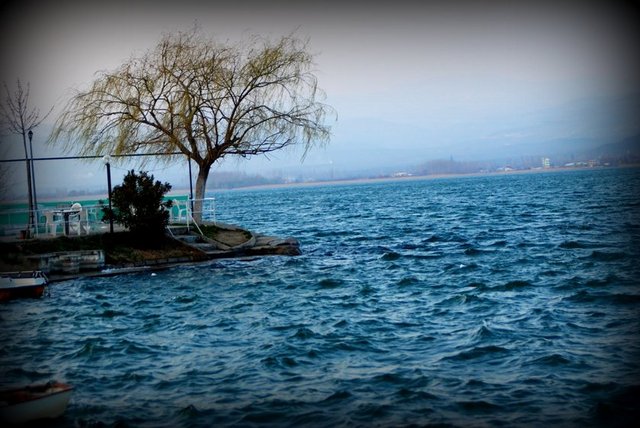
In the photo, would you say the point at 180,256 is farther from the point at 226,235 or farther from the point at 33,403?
the point at 33,403

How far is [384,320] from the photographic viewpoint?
13.8m

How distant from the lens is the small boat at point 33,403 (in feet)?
24.4

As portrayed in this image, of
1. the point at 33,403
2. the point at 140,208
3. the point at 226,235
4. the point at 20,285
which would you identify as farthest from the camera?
the point at 226,235

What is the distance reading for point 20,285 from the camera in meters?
16.6

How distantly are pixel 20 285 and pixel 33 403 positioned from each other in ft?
32.1

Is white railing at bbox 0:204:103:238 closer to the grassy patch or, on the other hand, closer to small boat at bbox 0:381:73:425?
the grassy patch

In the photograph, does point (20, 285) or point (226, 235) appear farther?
point (226, 235)

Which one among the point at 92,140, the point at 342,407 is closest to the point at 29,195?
the point at 92,140

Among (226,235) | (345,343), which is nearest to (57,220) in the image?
(226,235)

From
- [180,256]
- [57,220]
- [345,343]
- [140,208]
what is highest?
A: [140,208]

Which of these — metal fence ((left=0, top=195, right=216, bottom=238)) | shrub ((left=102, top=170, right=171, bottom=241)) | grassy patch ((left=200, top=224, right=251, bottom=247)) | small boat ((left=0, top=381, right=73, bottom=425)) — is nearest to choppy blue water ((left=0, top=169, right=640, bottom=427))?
small boat ((left=0, top=381, right=73, bottom=425))

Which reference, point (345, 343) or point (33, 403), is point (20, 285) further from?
point (33, 403)

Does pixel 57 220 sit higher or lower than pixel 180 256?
higher

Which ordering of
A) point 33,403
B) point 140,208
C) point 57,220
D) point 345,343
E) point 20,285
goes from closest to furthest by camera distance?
1. point 33,403
2. point 345,343
3. point 20,285
4. point 140,208
5. point 57,220
